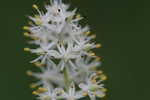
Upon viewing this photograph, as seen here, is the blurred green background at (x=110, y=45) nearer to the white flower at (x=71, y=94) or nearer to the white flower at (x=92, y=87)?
the white flower at (x=92, y=87)

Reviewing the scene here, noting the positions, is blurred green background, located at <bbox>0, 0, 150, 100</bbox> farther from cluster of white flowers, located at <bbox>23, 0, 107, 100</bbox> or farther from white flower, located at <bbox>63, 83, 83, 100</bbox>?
white flower, located at <bbox>63, 83, 83, 100</bbox>

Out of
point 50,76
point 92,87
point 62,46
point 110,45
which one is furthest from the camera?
point 110,45

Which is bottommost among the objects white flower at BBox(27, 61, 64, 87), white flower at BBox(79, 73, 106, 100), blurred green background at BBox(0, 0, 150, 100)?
white flower at BBox(79, 73, 106, 100)

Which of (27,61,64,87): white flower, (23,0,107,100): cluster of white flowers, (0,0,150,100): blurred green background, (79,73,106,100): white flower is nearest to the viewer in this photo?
(23,0,107,100): cluster of white flowers

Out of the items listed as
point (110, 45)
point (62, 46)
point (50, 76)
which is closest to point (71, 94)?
point (62, 46)

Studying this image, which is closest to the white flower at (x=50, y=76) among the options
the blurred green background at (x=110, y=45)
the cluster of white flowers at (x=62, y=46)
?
the cluster of white flowers at (x=62, y=46)

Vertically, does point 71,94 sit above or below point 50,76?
below

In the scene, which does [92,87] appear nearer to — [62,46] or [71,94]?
[71,94]

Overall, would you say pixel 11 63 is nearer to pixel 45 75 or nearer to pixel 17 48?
pixel 17 48

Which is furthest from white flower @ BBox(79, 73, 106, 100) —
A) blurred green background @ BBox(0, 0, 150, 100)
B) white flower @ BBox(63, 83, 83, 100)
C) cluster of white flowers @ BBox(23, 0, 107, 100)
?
blurred green background @ BBox(0, 0, 150, 100)
